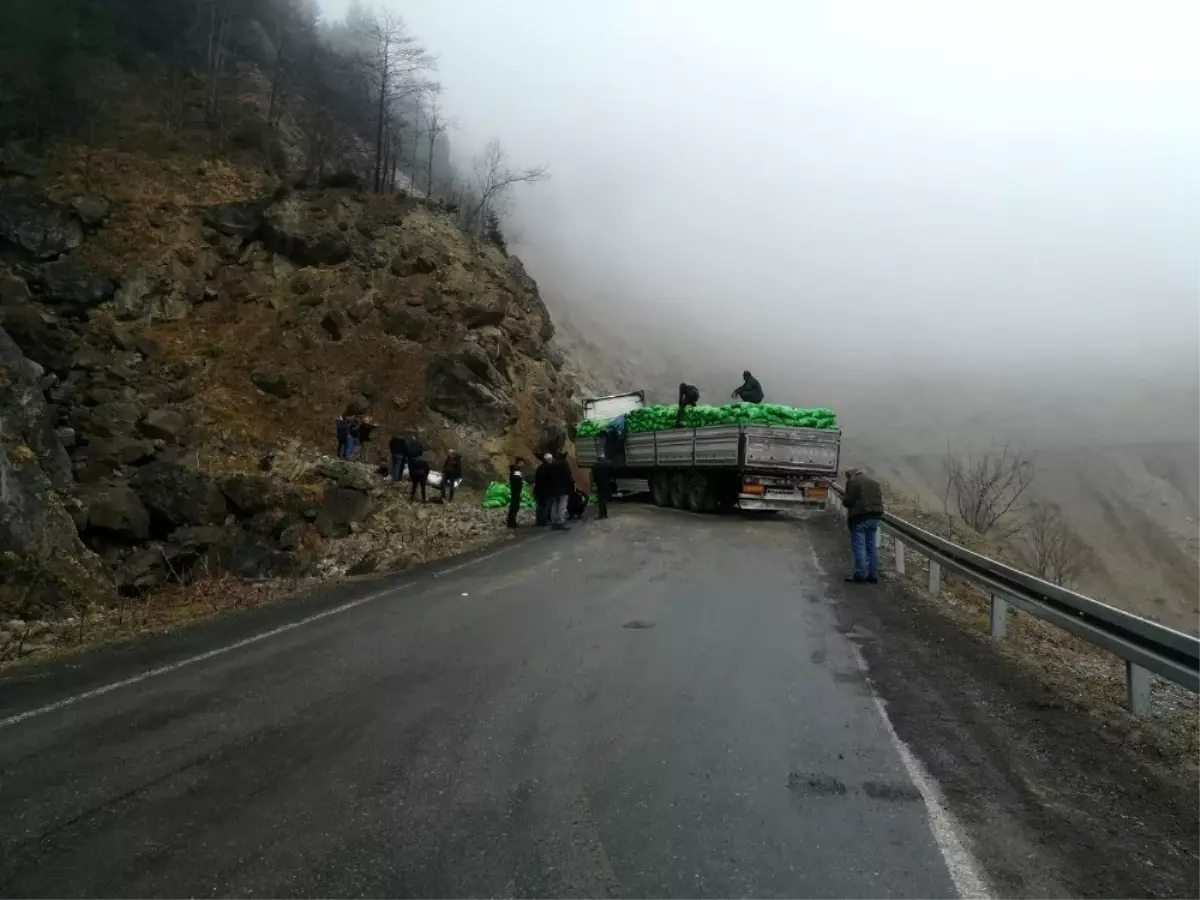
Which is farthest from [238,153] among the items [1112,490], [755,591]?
[1112,490]

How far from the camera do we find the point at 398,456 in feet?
77.4

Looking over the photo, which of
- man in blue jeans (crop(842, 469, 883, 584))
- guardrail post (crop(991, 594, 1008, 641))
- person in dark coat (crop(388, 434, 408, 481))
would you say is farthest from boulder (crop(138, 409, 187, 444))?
guardrail post (crop(991, 594, 1008, 641))

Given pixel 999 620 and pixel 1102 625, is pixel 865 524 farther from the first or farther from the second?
pixel 1102 625

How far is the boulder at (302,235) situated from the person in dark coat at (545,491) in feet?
54.9

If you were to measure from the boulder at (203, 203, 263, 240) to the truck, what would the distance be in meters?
17.1

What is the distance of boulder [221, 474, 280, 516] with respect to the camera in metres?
18.9

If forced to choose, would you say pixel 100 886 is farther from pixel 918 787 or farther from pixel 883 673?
pixel 883 673

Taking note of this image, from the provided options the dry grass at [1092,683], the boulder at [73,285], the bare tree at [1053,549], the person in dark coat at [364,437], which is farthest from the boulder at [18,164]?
the bare tree at [1053,549]

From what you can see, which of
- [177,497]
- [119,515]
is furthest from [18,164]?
[119,515]

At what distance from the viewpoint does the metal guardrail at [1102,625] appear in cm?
545

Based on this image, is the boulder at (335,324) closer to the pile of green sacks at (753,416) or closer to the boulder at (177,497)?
the boulder at (177,497)

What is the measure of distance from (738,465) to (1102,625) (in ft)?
42.8

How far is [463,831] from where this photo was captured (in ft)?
12.6

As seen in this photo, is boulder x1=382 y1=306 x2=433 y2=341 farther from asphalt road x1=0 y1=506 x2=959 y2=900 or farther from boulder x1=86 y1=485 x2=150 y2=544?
asphalt road x1=0 y1=506 x2=959 y2=900
